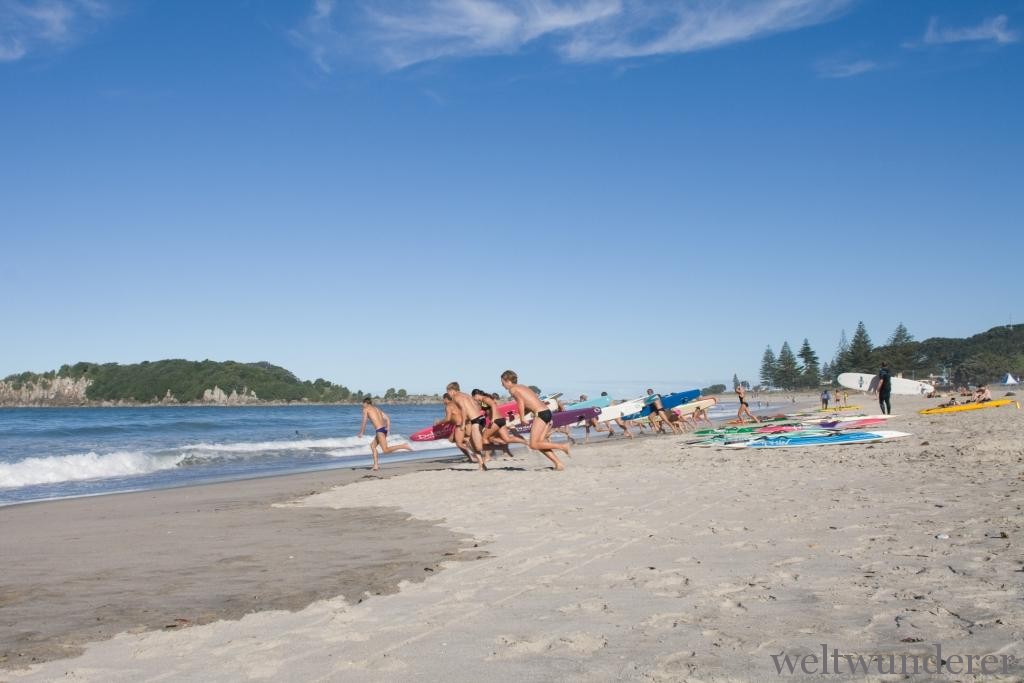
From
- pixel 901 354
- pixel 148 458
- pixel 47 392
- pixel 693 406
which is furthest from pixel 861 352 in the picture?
pixel 47 392

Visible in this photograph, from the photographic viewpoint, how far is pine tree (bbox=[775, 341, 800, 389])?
119m

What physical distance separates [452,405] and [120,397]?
109 m

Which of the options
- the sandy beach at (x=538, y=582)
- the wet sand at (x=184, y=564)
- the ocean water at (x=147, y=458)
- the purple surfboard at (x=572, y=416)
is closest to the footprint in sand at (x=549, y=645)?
the sandy beach at (x=538, y=582)

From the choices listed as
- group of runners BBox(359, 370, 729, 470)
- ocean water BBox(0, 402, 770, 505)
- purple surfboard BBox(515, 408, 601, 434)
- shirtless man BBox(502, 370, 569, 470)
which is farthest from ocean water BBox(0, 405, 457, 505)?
shirtless man BBox(502, 370, 569, 470)

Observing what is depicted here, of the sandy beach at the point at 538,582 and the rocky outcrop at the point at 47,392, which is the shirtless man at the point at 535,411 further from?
the rocky outcrop at the point at 47,392

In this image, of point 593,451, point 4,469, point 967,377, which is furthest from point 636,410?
point 967,377

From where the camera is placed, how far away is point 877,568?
471cm

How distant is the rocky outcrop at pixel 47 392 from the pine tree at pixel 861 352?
353ft

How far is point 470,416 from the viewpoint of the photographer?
47.6 feet

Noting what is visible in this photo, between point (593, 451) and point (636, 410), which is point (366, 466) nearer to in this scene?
point (593, 451)

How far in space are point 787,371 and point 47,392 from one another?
109 m

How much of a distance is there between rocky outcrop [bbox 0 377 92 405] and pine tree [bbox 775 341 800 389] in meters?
104

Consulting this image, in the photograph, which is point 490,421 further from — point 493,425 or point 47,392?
point 47,392

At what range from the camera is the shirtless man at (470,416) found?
14.1 m
